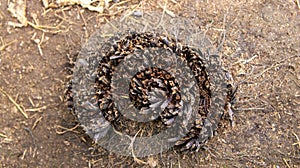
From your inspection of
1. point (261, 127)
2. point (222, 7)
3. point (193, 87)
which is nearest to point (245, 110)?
point (261, 127)

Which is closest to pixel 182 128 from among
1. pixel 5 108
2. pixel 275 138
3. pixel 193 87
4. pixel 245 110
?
pixel 193 87

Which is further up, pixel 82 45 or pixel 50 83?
pixel 82 45

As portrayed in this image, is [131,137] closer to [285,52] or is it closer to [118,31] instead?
[118,31]

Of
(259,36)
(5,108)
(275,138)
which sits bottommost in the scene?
(275,138)

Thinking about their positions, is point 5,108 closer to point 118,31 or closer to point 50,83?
point 50,83

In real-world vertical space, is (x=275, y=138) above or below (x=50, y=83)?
below

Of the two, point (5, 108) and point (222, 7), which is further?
point (222, 7)
